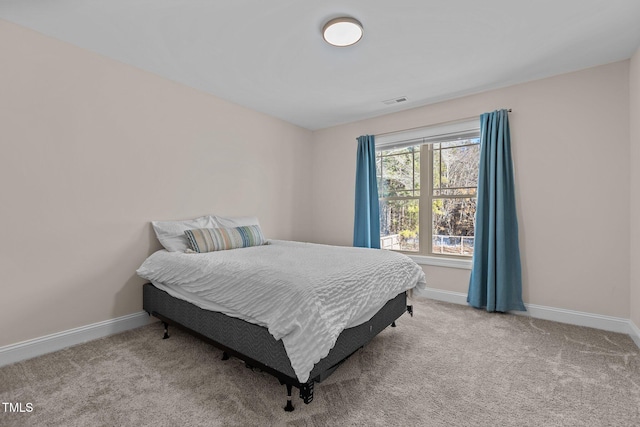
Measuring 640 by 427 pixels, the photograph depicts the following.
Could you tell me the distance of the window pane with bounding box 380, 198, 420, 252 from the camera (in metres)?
3.93

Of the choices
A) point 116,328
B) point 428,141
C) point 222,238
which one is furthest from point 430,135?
point 116,328

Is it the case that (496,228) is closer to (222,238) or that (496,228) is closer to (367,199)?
(367,199)

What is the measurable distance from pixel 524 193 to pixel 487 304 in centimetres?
122

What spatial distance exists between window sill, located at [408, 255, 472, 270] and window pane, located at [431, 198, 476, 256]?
0.13 metres

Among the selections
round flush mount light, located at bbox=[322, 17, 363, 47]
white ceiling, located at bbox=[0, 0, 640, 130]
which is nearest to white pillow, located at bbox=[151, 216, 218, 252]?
white ceiling, located at bbox=[0, 0, 640, 130]

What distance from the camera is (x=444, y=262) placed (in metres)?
3.56

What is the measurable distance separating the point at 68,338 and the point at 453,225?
398 centimetres

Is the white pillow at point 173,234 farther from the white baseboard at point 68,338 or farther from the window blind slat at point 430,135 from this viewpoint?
the window blind slat at point 430,135

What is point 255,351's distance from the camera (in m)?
1.76

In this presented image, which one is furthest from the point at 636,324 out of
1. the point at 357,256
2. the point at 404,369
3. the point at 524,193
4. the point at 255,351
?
the point at 255,351

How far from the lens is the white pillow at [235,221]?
3.29m

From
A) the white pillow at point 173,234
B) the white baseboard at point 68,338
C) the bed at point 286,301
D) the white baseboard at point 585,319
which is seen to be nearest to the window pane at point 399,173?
the bed at point 286,301

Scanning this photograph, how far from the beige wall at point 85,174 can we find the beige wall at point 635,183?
12.8 ft

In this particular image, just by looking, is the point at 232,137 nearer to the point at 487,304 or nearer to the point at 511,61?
the point at 511,61
